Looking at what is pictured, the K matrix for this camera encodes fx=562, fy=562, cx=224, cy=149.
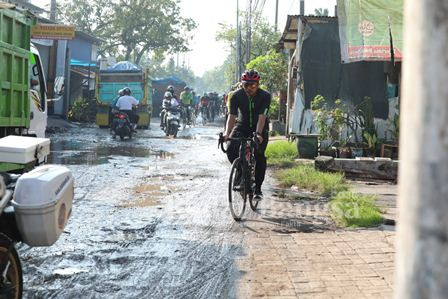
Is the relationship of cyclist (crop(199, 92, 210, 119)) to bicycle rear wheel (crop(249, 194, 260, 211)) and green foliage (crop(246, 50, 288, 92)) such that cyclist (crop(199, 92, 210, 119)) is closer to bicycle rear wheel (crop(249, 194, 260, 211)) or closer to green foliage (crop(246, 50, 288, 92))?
green foliage (crop(246, 50, 288, 92))

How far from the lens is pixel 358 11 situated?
10.1m

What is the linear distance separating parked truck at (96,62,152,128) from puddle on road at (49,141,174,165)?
21.4 ft

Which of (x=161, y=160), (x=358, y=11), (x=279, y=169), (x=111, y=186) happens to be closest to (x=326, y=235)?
(x=111, y=186)

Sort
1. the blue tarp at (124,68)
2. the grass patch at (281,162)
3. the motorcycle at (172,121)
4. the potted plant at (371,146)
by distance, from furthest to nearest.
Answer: the blue tarp at (124,68), the motorcycle at (172,121), the potted plant at (371,146), the grass patch at (281,162)

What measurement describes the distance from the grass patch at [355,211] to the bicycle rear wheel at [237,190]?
108 centimetres

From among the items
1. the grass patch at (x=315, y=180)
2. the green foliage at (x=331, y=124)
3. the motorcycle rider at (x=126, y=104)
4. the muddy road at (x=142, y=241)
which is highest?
the motorcycle rider at (x=126, y=104)

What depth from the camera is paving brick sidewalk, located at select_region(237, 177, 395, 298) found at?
395 centimetres

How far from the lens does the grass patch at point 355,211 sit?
6.03 m

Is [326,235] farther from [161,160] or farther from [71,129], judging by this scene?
[71,129]

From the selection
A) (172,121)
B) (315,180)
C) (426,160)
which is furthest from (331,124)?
(426,160)

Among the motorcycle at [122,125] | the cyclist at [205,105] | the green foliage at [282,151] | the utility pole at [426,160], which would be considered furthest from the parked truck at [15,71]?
the cyclist at [205,105]

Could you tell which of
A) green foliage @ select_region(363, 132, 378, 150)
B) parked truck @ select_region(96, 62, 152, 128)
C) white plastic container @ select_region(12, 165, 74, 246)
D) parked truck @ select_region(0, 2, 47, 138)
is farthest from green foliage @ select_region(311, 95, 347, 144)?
parked truck @ select_region(96, 62, 152, 128)

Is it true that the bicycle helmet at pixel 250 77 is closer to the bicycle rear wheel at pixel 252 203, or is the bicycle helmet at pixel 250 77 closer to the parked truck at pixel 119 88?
the bicycle rear wheel at pixel 252 203

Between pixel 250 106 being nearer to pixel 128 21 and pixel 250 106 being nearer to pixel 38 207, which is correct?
pixel 38 207
